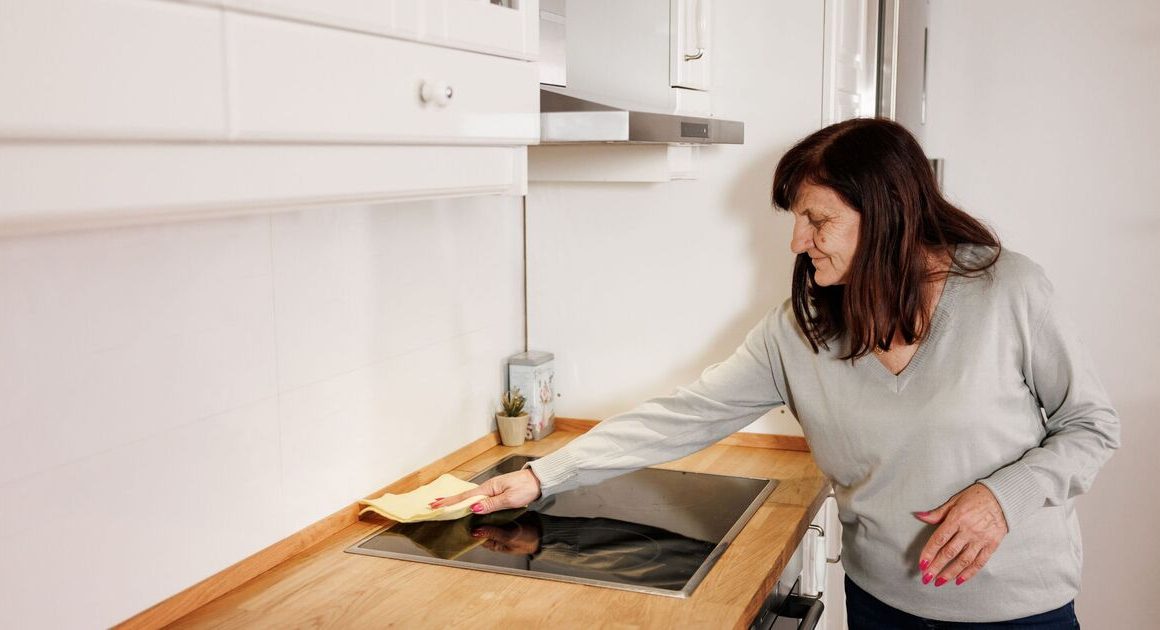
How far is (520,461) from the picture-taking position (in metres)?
2.27

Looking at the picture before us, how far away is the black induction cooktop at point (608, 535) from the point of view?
1.67m

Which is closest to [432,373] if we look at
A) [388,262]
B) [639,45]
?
[388,262]

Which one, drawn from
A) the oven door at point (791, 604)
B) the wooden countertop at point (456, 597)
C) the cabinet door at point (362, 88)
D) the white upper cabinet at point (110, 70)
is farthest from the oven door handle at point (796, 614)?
the white upper cabinet at point (110, 70)

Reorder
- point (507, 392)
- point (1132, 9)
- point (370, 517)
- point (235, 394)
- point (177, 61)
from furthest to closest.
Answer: point (1132, 9)
point (507, 392)
point (370, 517)
point (235, 394)
point (177, 61)

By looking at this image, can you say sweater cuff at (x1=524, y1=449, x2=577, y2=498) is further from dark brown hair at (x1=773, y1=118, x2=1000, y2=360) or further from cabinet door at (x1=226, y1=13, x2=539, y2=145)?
cabinet door at (x1=226, y1=13, x2=539, y2=145)

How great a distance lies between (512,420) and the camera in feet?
7.73

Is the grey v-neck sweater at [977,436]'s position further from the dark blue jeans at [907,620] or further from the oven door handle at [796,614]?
the oven door handle at [796,614]

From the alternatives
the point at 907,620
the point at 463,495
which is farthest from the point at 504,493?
the point at 907,620

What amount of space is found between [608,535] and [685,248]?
78 centimetres

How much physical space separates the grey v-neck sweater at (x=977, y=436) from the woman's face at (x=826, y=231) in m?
0.15

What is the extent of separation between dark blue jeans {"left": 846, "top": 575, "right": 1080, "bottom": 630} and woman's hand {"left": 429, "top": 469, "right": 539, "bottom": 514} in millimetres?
566

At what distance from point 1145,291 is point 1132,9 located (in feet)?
2.49

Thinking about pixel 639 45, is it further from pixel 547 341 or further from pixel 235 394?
pixel 235 394

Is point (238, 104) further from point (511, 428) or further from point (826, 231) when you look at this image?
point (511, 428)
